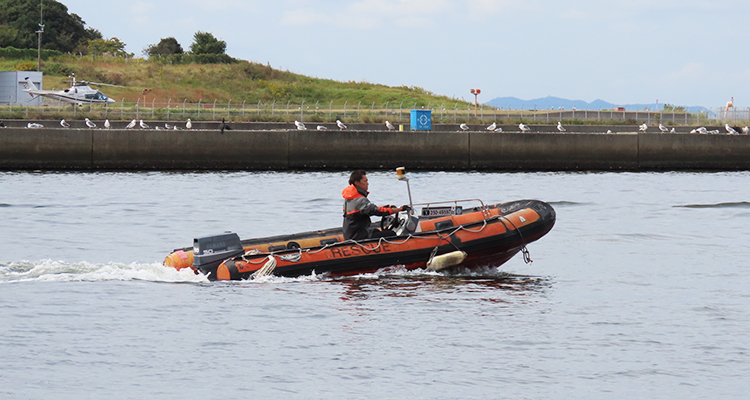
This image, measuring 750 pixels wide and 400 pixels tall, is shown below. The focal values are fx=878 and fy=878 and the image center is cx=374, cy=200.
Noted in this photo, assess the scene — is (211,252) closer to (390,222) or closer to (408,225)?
(390,222)

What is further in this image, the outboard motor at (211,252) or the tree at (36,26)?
the tree at (36,26)

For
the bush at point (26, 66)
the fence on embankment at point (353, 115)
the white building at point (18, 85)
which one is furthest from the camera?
the bush at point (26, 66)

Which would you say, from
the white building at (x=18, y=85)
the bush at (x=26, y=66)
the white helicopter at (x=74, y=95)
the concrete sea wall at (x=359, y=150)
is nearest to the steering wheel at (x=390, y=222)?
the concrete sea wall at (x=359, y=150)

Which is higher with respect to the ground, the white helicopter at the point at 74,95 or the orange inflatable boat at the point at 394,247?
the white helicopter at the point at 74,95

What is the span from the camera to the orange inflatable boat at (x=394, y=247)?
39.1 feet

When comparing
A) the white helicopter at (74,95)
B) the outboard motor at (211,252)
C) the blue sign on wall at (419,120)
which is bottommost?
the outboard motor at (211,252)

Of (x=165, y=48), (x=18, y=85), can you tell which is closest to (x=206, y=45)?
(x=165, y=48)

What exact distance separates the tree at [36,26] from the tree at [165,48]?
623 centimetres

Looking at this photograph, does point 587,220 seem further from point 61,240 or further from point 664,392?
point 664,392

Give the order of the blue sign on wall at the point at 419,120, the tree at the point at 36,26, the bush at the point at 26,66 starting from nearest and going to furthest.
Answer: the blue sign on wall at the point at 419,120 → the bush at the point at 26,66 → the tree at the point at 36,26

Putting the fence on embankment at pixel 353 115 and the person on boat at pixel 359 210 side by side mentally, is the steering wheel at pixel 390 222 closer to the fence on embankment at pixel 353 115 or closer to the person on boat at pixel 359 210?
the person on boat at pixel 359 210

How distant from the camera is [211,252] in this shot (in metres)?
11.9

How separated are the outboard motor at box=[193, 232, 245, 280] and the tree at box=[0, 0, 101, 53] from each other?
67952 millimetres

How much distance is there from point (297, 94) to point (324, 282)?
54.1m
